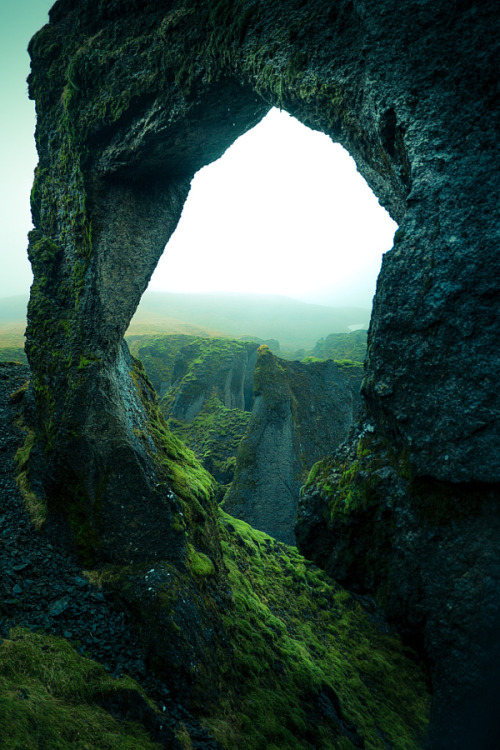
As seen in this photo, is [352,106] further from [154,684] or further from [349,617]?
[349,617]

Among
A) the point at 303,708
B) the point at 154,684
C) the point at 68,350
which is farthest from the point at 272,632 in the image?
the point at 68,350

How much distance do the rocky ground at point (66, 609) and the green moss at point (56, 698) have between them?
1.15 feet

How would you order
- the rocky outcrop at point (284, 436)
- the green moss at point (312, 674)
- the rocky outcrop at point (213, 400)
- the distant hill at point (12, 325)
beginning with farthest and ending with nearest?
the distant hill at point (12, 325) < the rocky outcrop at point (213, 400) < the rocky outcrop at point (284, 436) < the green moss at point (312, 674)

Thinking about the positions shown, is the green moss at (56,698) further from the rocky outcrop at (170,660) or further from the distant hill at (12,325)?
the distant hill at (12,325)

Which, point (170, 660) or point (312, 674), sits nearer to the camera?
point (170, 660)

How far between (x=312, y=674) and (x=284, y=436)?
52.5 ft

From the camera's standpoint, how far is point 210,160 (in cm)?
A: 1005

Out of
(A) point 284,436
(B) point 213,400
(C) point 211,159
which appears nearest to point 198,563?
(C) point 211,159

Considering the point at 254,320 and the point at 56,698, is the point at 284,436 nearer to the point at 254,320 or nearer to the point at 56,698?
the point at 56,698

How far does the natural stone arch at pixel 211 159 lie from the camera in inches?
192

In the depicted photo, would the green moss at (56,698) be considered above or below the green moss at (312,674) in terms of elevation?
above

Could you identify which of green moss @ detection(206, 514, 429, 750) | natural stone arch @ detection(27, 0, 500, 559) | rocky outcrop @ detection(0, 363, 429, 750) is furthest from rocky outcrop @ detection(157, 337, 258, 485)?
natural stone arch @ detection(27, 0, 500, 559)

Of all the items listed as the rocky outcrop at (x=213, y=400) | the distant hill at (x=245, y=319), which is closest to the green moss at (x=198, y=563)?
the rocky outcrop at (x=213, y=400)

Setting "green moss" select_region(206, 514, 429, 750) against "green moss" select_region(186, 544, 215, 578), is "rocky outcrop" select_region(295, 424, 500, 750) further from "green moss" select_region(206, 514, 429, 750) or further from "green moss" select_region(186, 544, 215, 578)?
"green moss" select_region(186, 544, 215, 578)
